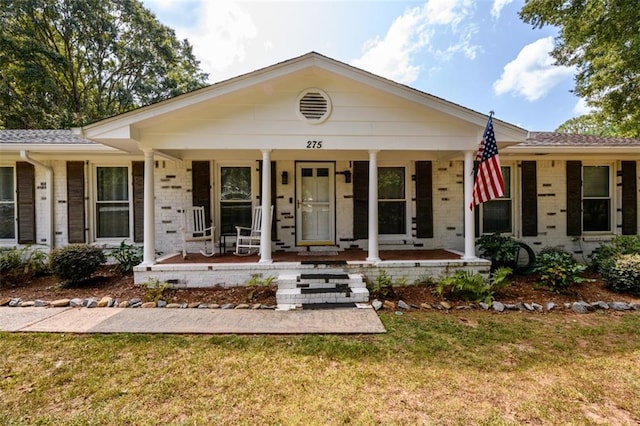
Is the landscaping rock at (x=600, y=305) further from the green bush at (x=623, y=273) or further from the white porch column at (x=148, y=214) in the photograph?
the white porch column at (x=148, y=214)

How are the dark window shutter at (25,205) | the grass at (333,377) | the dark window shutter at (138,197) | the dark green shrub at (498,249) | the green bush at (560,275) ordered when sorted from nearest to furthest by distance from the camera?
the grass at (333,377) → the green bush at (560,275) → the dark green shrub at (498,249) → the dark window shutter at (25,205) → the dark window shutter at (138,197)

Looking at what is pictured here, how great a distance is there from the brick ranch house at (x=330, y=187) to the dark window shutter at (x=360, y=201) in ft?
0.08

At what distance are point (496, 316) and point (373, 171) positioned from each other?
117 inches

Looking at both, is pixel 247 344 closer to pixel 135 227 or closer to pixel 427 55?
pixel 135 227

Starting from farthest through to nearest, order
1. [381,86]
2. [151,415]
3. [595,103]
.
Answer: [595,103], [381,86], [151,415]

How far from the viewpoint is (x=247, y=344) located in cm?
331

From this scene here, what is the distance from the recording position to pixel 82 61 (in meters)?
15.8

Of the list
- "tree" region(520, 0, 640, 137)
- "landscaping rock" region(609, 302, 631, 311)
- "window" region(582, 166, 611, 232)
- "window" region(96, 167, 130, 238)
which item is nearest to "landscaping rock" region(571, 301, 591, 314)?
"landscaping rock" region(609, 302, 631, 311)

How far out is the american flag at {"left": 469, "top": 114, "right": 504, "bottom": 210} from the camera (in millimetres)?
4500

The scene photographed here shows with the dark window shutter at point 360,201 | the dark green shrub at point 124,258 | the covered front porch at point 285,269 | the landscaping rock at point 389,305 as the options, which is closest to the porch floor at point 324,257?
the covered front porch at point 285,269

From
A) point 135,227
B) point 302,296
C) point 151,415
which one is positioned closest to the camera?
point 151,415

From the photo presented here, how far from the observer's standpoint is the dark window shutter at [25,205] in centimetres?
655

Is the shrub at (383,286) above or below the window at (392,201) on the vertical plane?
below

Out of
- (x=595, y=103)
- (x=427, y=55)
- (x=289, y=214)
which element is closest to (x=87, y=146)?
(x=289, y=214)
